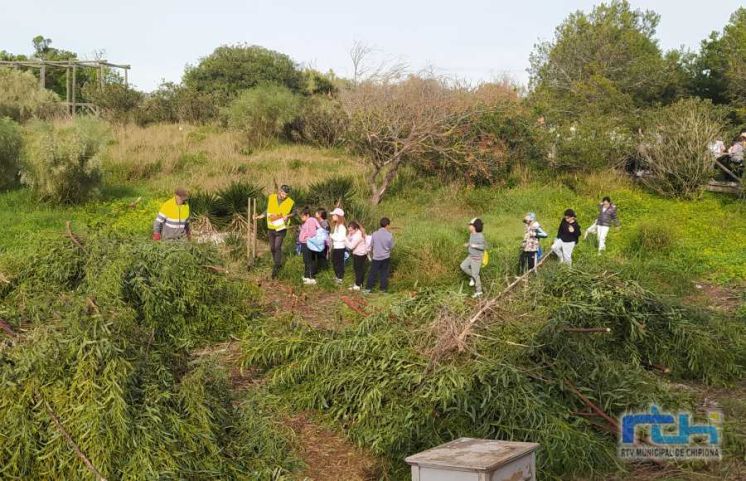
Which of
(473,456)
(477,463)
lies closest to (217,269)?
(473,456)

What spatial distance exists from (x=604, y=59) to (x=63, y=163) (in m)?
21.3

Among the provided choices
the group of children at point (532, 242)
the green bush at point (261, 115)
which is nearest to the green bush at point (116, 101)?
the green bush at point (261, 115)

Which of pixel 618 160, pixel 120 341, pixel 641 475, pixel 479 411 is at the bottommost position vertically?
pixel 641 475

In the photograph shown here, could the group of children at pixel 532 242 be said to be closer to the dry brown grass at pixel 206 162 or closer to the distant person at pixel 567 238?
the distant person at pixel 567 238

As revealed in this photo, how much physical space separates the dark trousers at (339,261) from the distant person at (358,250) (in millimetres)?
189

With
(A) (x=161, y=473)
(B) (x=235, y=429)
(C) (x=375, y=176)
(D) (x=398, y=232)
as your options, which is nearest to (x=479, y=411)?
(B) (x=235, y=429)

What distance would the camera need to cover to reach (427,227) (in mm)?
A: 15414

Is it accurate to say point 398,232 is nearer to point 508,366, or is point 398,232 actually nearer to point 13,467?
point 508,366

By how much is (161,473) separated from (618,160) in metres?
17.4

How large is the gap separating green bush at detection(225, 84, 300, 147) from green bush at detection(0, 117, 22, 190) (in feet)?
29.3

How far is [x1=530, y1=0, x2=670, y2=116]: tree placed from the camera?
2897 cm

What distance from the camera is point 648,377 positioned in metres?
7.37

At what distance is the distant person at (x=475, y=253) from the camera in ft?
39.3

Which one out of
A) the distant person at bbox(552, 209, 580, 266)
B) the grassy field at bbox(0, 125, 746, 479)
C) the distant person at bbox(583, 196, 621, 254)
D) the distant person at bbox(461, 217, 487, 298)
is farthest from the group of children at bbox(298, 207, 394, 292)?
the distant person at bbox(583, 196, 621, 254)
